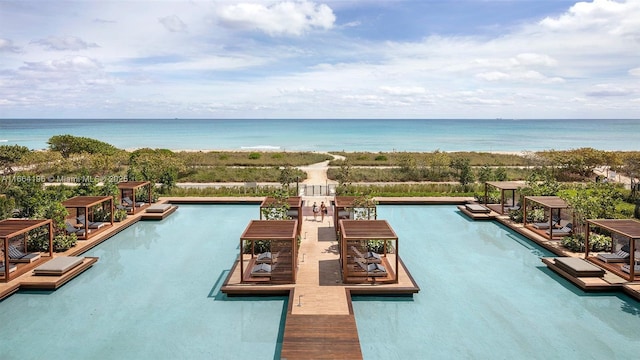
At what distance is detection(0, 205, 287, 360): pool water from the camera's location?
694 cm

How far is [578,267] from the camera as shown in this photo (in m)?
9.56

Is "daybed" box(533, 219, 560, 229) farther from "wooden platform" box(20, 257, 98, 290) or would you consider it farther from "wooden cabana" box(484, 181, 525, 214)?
"wooden platform" box(20, 257, 98, 290)

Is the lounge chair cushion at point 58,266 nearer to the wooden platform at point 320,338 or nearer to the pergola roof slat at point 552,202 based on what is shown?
the wooden platform at point 320,338

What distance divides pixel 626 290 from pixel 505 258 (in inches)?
121

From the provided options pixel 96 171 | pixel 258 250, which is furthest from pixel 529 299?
pixel 96 171

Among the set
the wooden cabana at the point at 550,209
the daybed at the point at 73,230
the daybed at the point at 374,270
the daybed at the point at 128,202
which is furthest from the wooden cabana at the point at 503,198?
the daybed at the point at 73,230

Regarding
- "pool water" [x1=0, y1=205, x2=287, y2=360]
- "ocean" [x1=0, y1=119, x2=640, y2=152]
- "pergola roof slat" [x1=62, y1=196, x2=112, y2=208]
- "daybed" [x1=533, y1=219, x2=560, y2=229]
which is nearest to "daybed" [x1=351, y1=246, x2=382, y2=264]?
"pool water" [x1=0, y1=205, x2=287, y2=360]

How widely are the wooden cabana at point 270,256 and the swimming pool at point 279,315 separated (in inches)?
23.7

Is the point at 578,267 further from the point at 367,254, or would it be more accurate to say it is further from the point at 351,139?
the point at 351,139

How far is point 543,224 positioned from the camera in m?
13.5

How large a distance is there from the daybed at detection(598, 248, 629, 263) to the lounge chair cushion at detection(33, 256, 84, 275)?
44.9ft

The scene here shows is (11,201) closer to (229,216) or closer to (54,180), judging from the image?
(229,216)

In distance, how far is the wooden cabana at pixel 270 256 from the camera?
9070 mm

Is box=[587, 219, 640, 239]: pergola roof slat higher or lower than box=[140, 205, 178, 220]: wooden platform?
higher
